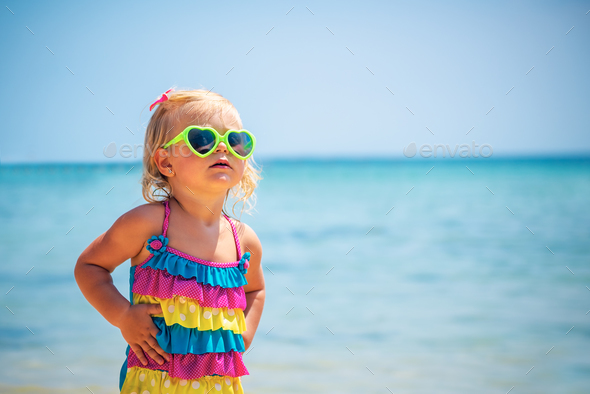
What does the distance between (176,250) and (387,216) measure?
1130cm

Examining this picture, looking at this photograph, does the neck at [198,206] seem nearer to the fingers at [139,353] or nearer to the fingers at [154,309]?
the fingers at [154,309]

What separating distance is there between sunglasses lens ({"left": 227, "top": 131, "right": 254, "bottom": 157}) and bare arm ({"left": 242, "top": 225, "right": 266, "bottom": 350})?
12.1 inches

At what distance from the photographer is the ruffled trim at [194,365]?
1557 mm

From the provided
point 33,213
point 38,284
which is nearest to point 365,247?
point 38,284

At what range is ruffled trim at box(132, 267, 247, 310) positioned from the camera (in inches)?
61.8

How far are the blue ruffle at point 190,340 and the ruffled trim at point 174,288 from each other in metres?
0.09

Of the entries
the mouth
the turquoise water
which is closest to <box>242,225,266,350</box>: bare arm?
the mouth

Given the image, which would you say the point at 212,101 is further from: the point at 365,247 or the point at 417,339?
the point at 365,247

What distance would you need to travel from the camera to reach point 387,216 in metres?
12.6

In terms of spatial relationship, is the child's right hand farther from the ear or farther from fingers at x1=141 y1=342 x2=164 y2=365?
the ear

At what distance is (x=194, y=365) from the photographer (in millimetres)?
1576

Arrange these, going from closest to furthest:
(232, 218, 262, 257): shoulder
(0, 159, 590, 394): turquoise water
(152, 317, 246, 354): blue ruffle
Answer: (152, 317, 246, 354): blue ruffle
(232, 218, 262, 257): shoulder
(0, 159, 590, 394): turquoise water

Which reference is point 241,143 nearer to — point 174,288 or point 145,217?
point 145,217

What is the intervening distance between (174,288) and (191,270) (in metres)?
0.08
